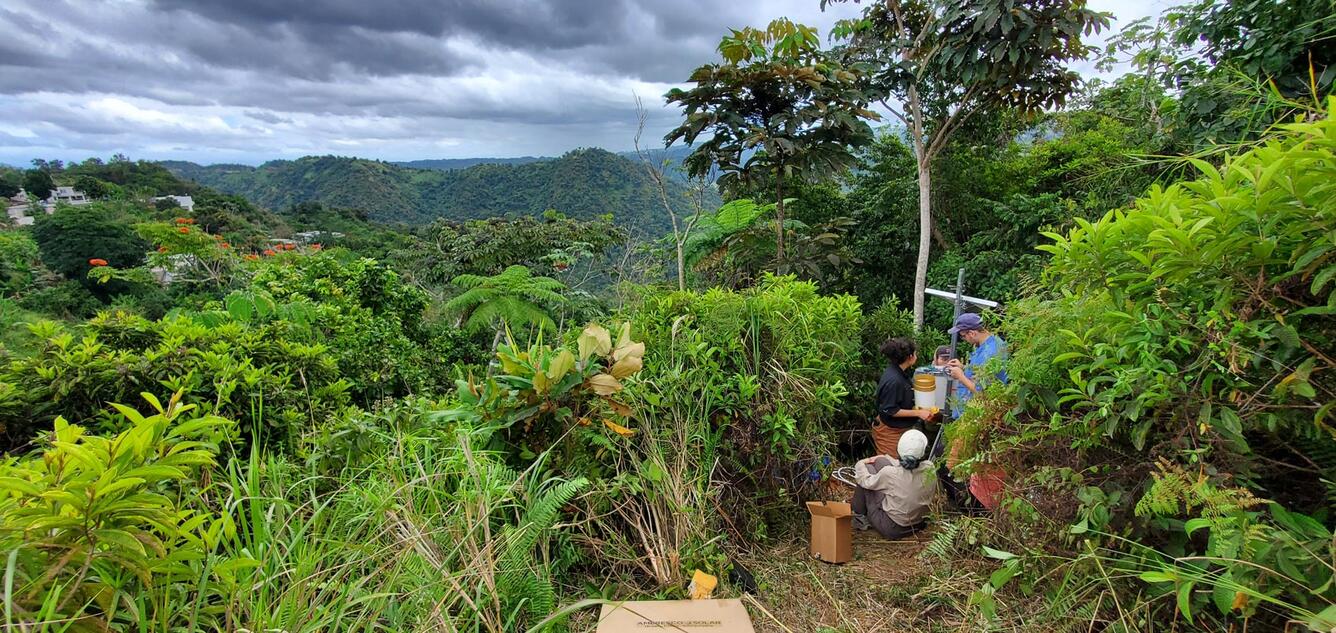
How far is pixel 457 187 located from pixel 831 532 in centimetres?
4766

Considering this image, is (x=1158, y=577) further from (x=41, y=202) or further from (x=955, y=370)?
(x=41, y=202)

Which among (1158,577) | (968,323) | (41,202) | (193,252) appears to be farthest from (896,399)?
(41,202)

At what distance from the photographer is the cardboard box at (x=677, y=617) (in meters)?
1.74

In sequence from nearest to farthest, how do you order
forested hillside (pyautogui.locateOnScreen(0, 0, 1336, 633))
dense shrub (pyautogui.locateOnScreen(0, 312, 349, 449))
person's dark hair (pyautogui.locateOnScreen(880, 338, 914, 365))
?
1. forested hillside (pyautogui.locateOnScreen(0, 0, 1336, 633))
2. dense shrub (pyautogui.locateOnScreen(0, 312, 349, 449))
3. person's dark hair (pyautogui.locateOnScreen(880, 338, 914, 365))

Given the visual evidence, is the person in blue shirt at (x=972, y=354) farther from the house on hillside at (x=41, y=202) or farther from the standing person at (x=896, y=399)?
the house on hillside at (x=41, y=202)

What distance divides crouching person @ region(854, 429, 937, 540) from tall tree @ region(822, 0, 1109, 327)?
360 cm

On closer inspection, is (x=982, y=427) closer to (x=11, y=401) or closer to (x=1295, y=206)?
(x=1295, y=206)

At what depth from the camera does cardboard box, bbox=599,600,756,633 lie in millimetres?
1737

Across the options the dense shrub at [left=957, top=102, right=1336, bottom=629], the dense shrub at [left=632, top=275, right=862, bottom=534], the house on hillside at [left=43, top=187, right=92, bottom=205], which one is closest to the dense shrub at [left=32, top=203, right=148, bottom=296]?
the house on hillside at [left=43, top=187, right=92, bottom=205]

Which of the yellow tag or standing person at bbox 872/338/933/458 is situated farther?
standing person at bbox 872/338/933/458

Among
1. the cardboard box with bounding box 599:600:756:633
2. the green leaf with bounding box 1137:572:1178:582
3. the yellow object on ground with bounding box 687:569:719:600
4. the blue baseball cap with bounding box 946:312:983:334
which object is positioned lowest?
the yellow object on ground with bounding box 687:569:719:600

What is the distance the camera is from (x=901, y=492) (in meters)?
2.95

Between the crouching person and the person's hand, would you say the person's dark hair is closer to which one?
the person's hand

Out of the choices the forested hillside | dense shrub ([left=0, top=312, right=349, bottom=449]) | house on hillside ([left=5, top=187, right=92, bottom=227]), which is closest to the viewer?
the forested hillside
